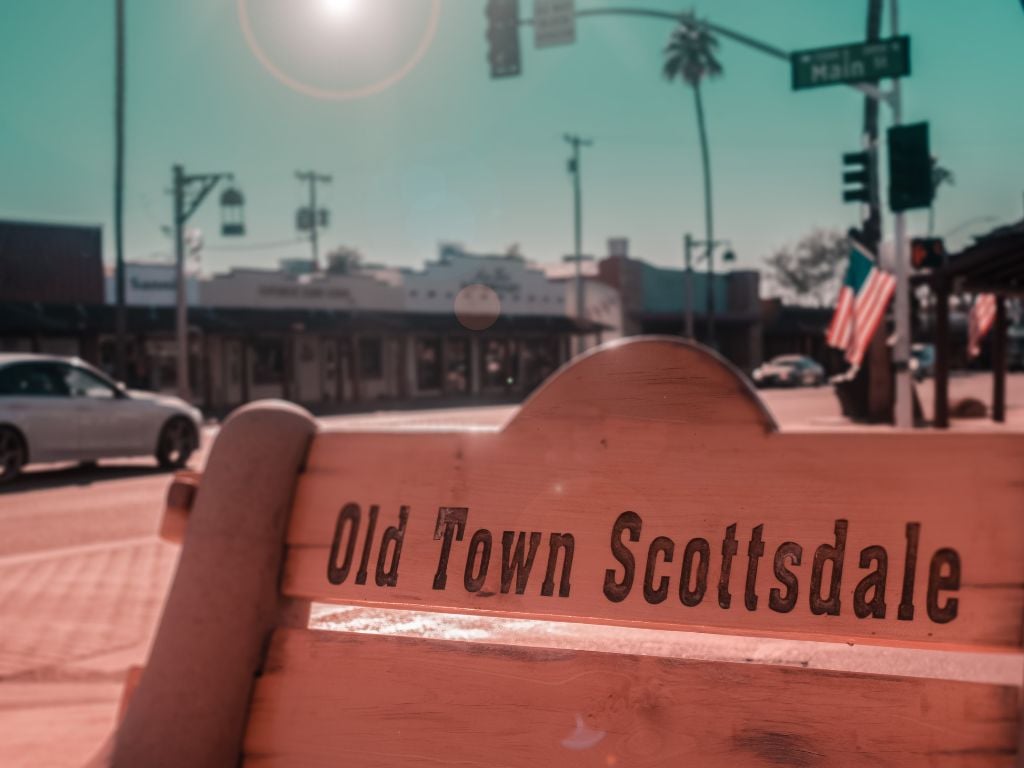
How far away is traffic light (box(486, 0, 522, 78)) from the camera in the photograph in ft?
52.0

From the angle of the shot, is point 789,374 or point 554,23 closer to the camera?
point 554,23

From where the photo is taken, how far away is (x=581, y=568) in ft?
5.42

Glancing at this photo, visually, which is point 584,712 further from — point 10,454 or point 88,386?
point 88,386

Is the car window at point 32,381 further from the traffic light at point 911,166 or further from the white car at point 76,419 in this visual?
the traffic light at point 911,166

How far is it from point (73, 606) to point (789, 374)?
46.4 metres

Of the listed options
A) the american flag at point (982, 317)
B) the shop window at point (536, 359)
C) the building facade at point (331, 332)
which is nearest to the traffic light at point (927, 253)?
the american flag at point (982, 317)

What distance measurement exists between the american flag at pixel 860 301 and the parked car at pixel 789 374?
114 ft

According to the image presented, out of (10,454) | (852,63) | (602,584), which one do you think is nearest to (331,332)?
(10,454)

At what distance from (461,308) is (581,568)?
149ft

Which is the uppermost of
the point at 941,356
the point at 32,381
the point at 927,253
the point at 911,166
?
the point at 911,166

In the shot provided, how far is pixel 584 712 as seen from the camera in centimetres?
159

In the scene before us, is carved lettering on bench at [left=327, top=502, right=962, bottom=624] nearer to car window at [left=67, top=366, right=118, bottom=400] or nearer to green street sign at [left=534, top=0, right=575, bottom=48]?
car window at [left=67, top=366, right=118, bottom=400]

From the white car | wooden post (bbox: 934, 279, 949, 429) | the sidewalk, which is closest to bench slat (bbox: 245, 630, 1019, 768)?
the sidewalk

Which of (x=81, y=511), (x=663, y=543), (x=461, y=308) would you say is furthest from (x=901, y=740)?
(x=461, y=308)
